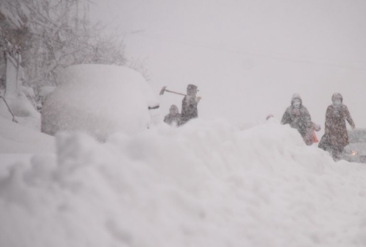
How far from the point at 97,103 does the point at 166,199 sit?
2813 millimetres

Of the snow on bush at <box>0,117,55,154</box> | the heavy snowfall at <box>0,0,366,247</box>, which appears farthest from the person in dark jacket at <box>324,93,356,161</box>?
the snow on bush at <box>0,117,55,154</box>

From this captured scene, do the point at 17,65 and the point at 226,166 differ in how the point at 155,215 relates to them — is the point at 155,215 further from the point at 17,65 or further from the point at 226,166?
the point at 17,65

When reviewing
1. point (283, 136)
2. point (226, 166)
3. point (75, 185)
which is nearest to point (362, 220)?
point (226, 166)

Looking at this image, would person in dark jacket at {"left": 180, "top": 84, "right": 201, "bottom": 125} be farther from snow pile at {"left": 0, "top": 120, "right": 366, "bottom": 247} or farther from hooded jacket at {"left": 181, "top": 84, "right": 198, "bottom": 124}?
snow pile at {"left": 0, "top": 120, "right": 366, "bottom": 247}

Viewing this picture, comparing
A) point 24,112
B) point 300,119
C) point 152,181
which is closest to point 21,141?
point 152,181

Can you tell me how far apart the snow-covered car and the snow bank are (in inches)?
219

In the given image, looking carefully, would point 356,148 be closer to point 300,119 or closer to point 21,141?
point 300,119

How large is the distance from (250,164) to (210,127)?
19.4 inches

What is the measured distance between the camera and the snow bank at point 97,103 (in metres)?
4.08

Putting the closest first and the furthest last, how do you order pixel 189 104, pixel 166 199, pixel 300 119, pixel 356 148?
pixel 166 199 < pixel 300 119 < pixel 189 104 < pixel 356 148

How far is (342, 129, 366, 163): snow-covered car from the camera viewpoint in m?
7.29

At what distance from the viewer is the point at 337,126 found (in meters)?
6.25

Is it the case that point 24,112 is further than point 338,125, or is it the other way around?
point 24,112

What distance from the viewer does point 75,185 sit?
1.51m
